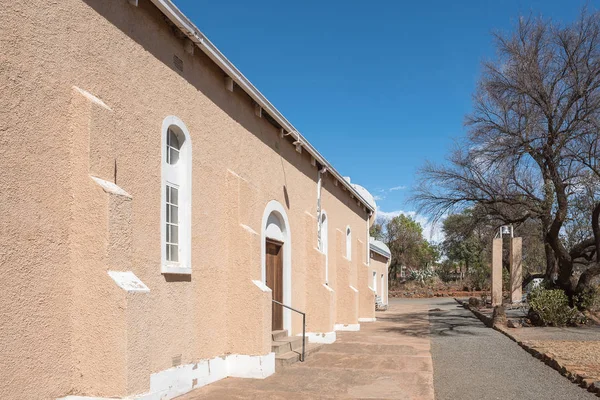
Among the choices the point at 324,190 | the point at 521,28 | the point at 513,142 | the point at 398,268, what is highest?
the point at 521,28

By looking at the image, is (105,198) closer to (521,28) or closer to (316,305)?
(316,305)

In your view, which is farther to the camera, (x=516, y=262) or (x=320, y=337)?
(x=516, y=262)

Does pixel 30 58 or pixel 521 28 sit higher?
pixel 521 28

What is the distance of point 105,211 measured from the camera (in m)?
5.78

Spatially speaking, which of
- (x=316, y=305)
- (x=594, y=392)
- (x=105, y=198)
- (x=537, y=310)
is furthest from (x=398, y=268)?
(x=105, y=198)

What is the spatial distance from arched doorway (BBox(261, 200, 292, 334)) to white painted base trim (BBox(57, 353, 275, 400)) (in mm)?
2507

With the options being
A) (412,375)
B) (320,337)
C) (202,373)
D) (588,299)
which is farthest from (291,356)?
(588,299)

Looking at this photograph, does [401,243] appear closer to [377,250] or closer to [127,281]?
[377,250]

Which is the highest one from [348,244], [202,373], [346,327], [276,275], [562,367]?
[348,244]

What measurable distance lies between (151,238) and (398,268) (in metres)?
55.7

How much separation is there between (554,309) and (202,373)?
43.0ft

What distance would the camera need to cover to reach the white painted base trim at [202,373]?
7199 mm

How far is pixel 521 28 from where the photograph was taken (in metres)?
18.7

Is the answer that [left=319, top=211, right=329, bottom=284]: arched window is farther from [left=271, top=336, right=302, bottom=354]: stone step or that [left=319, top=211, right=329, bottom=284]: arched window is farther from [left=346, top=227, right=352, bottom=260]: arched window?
[left=271, top=336, right=302, bottom=354]: stone step
